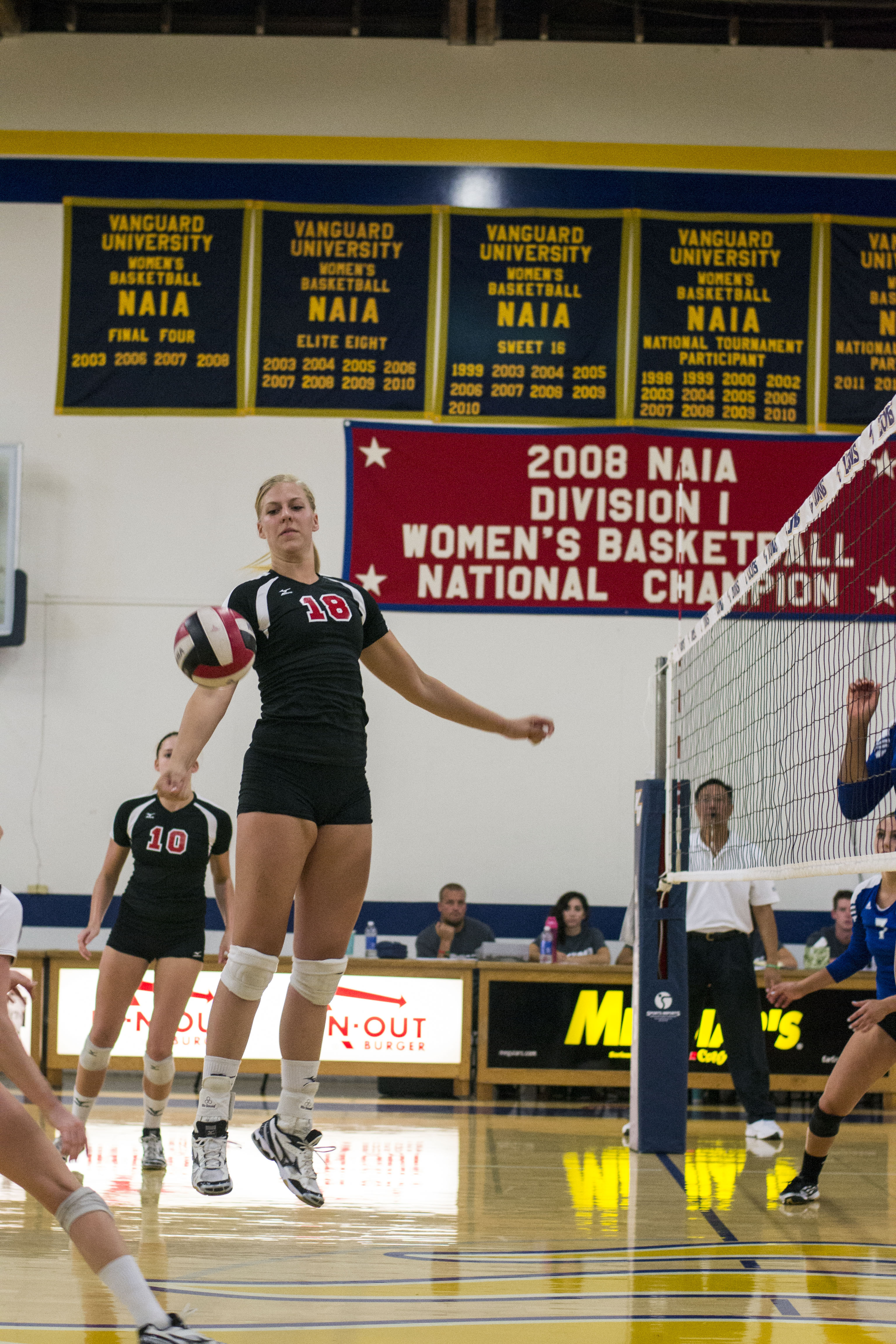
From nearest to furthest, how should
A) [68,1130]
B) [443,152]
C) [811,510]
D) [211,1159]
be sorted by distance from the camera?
[68,1130] → [211,1159] → [811,510] → [443,152]

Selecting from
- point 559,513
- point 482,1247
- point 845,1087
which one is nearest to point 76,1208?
point 482,1247

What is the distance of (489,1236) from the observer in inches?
215

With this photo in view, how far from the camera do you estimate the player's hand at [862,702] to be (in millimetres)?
4973

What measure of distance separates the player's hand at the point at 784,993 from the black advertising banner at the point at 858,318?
748cm

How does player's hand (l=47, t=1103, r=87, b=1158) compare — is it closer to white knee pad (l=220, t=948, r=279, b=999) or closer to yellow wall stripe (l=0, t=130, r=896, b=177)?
white knee pad (l=220, t=948, r=279, b=999)

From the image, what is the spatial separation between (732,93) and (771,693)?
6.26m

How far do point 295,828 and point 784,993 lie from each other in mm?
3125

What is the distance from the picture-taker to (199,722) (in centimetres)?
402

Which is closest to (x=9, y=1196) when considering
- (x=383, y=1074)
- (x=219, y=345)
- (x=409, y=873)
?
(x=383, y=1074)

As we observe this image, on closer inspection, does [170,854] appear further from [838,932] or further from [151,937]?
[838,932]

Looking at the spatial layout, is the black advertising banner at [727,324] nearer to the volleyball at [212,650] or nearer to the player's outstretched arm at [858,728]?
the player's outstretched arm at [858,728]

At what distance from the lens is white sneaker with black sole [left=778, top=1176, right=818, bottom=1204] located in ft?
20.7

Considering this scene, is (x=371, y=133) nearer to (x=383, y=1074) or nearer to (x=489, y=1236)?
(x=383, y=1074)

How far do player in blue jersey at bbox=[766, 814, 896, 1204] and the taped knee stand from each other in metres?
3.53
